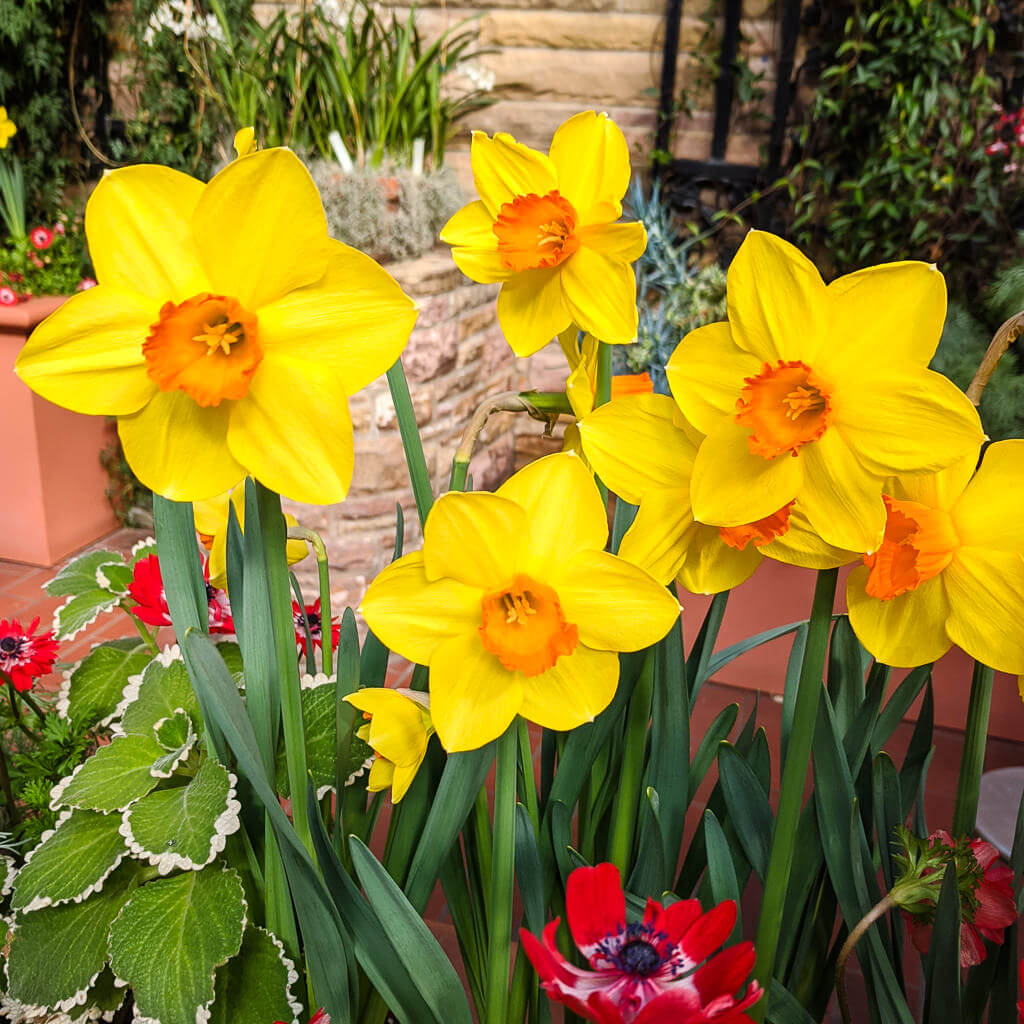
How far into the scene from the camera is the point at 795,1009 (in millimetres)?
664

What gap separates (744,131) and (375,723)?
3.18 metres

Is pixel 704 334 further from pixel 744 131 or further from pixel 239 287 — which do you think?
pixel 744 131

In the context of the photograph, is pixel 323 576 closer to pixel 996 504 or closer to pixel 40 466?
A: pixel 996 504

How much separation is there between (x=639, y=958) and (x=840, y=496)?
25cm

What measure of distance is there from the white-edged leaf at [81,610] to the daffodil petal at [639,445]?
65cm

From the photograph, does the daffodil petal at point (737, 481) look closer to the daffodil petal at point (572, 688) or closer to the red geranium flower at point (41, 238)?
the daffodil petal at point (572, 688)

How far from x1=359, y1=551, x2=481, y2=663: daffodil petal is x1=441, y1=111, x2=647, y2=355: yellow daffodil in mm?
154

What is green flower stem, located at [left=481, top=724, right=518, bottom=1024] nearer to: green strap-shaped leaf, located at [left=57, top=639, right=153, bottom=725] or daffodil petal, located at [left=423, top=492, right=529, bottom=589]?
daffodil petal, located at [left=423, top=492, right=529, bottom=589]

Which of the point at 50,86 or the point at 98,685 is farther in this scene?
the point at 50,86

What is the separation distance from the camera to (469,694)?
54cm

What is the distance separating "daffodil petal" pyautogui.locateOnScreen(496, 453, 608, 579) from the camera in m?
0.53

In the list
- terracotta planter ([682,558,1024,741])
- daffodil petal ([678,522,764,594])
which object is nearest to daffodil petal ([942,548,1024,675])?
daffodil petal ([678,522,764,594])

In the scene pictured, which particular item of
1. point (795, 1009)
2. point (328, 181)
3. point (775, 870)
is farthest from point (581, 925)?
point (328, 181)

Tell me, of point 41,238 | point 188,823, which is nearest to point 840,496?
point 188,823
